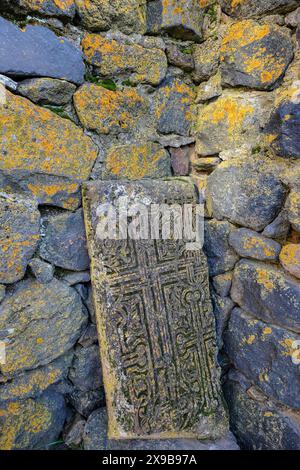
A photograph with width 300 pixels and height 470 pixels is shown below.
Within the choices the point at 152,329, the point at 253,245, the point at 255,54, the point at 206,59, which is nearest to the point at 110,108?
the point at 206,59

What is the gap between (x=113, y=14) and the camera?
1.27 m

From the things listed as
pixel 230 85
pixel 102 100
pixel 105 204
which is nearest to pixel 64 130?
pixel 102 100

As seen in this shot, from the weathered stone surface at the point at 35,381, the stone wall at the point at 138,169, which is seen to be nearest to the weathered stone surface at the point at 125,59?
the stone wall at the point at 138,169

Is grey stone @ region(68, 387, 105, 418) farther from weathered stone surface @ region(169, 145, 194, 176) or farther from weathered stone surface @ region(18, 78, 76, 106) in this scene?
weathered stone surface @ region(18, 78, 76, 106)

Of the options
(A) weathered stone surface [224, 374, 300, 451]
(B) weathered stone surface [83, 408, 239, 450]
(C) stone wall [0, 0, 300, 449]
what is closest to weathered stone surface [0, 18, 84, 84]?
(C) stone wall [0, 0, 300, 449]

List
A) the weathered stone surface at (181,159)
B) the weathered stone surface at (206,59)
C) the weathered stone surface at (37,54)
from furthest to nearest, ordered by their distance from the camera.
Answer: the weathered stone surface at (181,159), the weathered stone surface at (206,59), the weathered stone surface at (37,54)

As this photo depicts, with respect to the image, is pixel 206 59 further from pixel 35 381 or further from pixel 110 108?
pixel 35 381

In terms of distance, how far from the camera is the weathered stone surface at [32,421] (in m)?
1.20

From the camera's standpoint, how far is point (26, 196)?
117 centimetres

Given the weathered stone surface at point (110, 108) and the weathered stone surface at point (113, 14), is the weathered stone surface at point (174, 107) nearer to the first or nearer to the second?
the weathered stone surface at point (110, 108)

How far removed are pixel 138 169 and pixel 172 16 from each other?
0.71 meters

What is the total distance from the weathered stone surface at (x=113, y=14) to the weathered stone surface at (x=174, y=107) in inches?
10.7

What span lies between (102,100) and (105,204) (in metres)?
0.46

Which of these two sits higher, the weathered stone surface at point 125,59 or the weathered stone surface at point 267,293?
the weathered stone surface at point 125,59
